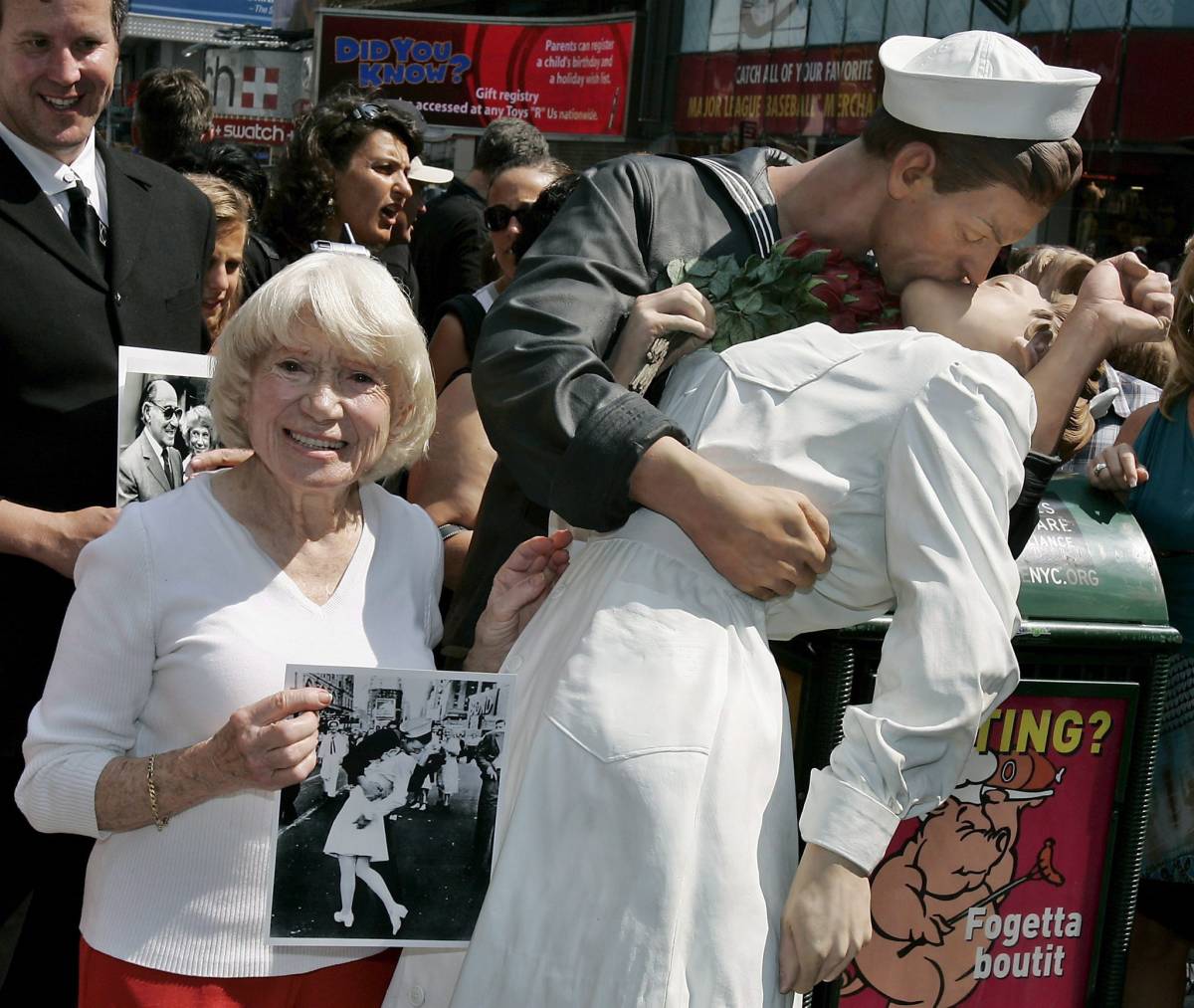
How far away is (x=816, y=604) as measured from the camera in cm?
200

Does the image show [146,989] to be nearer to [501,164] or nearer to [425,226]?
[501,164]

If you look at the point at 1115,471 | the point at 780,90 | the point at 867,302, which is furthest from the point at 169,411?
the point at 780,90

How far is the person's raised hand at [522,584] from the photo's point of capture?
2.22 metres

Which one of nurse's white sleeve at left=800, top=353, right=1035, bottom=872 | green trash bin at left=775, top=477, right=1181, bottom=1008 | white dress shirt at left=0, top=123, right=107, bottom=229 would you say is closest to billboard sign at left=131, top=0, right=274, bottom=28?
white dress shirt at left=0, top=123, right=107, bottom=229

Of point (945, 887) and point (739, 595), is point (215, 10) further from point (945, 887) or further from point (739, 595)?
point (739, 595)

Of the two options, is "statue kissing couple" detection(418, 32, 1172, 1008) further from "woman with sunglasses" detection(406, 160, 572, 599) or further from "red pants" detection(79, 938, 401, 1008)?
"woman with sunglasses" detection(406, 160, 572, 599)

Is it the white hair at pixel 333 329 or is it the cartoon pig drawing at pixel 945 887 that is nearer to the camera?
the white hair at pixel 333 329

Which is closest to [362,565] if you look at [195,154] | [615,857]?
[615,857]

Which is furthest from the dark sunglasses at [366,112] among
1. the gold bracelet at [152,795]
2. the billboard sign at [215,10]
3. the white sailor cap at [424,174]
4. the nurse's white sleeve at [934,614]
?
the billboard sign at [215,10]

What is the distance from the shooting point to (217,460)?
2465 millimetres

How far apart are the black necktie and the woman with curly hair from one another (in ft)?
6.04

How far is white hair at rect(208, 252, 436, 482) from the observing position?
6.88 ft

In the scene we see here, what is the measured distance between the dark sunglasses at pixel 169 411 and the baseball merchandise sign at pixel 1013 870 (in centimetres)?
155

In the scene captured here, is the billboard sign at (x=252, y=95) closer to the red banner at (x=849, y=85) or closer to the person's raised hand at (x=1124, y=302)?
the red banner at (x=849, y=85)
